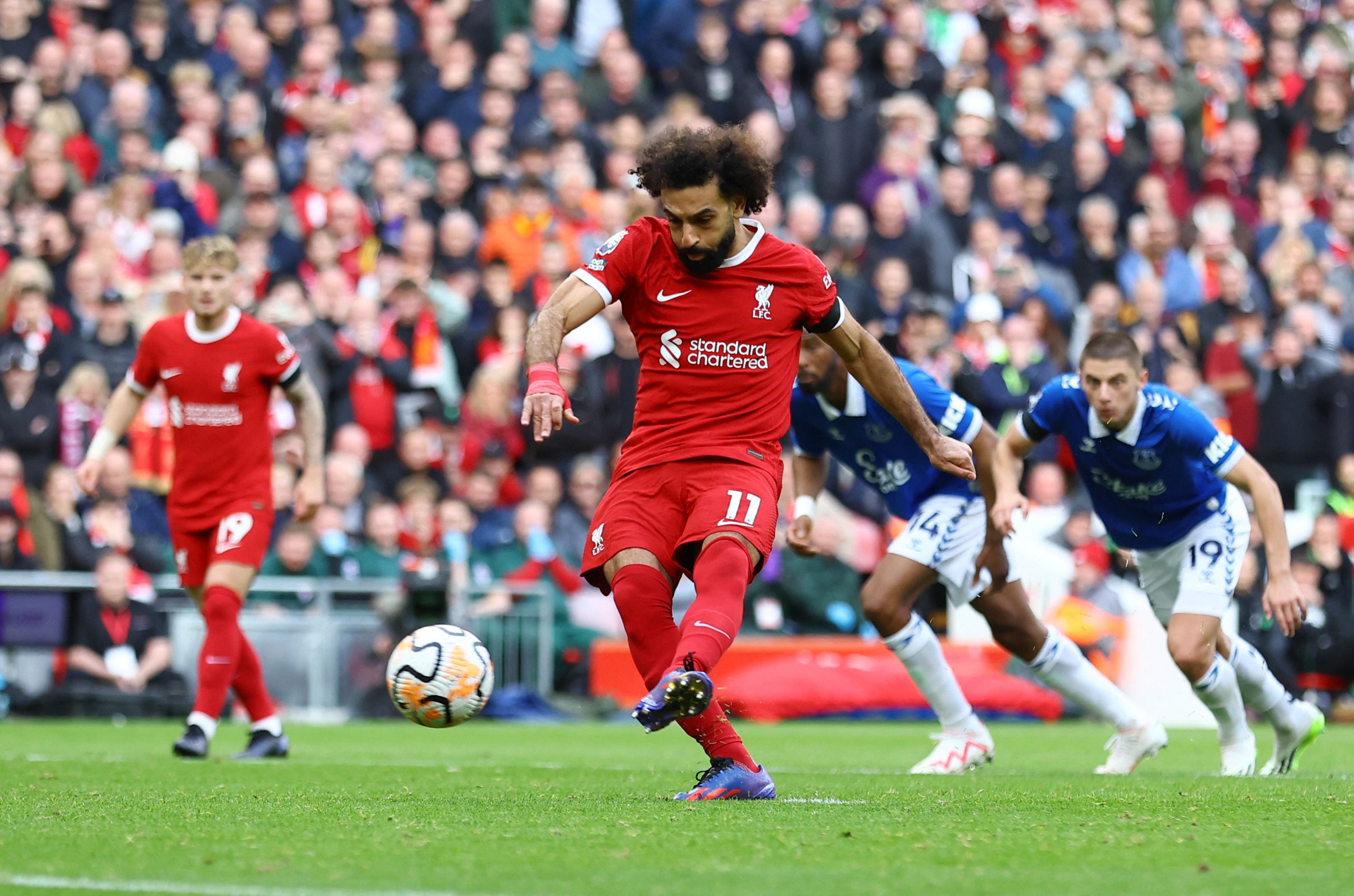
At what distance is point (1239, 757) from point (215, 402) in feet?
18.3

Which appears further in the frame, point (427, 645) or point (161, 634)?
point (161, 634)

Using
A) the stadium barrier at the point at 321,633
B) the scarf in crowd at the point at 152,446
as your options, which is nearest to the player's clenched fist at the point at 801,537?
the stadium barrier at the point at 321,633

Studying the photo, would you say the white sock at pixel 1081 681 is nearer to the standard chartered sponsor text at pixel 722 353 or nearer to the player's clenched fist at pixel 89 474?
the standard chartered sponsor text at pixel 722 353

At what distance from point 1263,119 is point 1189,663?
14151 mm

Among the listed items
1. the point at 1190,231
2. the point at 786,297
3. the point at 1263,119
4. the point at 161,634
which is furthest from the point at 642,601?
the point at 1263,119

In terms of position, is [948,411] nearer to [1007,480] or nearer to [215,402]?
[1007,480]

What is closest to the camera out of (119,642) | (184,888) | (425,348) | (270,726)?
(184,888)

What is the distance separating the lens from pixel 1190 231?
19.6 meters

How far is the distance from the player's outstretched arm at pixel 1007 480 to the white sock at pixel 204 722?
4031 millimetres

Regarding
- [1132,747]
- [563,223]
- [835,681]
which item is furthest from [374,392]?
[1132,747]

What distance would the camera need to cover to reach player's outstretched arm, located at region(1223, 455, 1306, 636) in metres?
7.93

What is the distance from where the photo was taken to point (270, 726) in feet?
33.0

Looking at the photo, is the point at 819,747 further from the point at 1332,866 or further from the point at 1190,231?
the point at 1190,231

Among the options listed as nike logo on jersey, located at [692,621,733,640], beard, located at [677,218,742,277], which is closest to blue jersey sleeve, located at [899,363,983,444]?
beard, located at [677,218,742,277]
